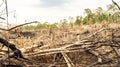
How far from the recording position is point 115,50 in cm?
368

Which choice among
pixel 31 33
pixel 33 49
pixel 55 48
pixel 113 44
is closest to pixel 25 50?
pixel 33 49

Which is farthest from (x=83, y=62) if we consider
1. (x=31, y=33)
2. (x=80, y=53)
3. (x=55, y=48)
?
(x=31, y=33)

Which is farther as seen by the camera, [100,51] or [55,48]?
[100,51]

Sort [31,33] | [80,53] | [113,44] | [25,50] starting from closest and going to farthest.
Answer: [25,50] < [113,44] < [80,53] < [31,33]

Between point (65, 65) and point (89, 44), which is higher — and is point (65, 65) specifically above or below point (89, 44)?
below

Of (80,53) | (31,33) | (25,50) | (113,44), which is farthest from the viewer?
(31,33)

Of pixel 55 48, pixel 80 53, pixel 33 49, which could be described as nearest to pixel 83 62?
pixel 80 53

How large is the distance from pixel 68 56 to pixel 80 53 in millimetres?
249

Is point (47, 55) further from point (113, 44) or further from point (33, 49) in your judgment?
point (113, 44)

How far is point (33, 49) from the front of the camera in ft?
11.3

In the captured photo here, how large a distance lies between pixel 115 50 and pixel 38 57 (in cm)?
92

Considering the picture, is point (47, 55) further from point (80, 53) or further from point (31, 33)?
point (31, 33)

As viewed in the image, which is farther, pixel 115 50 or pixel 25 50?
pixel 115 50

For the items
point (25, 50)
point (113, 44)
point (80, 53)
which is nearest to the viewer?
point (25, 50)
